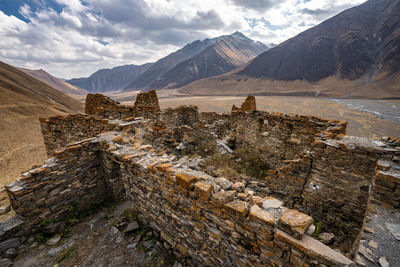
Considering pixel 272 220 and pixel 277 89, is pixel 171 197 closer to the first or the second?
pixel 272 220

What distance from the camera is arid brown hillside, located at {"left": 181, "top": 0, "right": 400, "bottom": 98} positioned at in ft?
203

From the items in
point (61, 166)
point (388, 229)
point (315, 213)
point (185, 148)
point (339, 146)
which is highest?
point (339, 146)

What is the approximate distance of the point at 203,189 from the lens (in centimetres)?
283

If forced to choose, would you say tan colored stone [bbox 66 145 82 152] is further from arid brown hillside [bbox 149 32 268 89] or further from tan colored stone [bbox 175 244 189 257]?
arid brown hillside [bbox 149 32 268 89]

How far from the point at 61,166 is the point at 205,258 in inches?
176

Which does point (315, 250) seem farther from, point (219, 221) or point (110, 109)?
point (110, 109)

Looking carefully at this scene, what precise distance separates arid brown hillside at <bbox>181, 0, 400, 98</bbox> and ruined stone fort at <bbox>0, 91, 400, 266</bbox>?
2500 inches

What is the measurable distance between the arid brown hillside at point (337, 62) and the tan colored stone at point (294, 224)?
67.4m

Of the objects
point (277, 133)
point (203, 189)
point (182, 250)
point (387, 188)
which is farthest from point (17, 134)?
point (387, 188)

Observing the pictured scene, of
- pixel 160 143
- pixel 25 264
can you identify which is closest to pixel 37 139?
pixel 160 143

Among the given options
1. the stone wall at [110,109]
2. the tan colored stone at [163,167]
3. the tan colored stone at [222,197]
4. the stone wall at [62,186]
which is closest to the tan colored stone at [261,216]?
the tan colored stone at [222,197]

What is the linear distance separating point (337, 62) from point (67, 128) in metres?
113

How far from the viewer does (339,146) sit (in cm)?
499

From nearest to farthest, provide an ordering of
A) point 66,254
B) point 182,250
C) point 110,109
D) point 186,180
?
point 186,180
point 182,250
point 66,254
point 110,109
